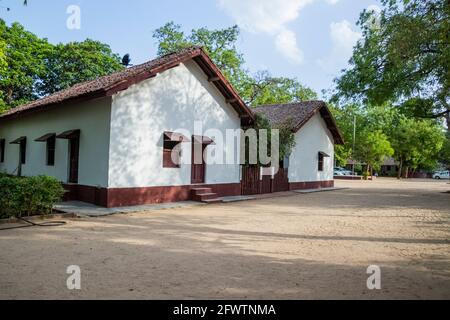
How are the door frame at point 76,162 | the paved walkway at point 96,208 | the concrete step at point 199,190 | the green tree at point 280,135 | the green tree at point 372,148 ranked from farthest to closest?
the green tree at point 372,148, the green tree at point 280,135, the concrete step at point 199,190, the door frame at point 76,162, the paved walkway at point 96,208

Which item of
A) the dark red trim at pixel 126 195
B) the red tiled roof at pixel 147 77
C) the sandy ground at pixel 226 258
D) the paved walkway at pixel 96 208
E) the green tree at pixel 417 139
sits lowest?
the sandy ground at pixel 226 258

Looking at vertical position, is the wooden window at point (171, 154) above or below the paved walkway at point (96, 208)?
above

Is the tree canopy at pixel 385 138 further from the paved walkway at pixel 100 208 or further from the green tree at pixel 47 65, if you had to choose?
the paved walkway at pixel 100 208

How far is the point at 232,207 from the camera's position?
12484 mm

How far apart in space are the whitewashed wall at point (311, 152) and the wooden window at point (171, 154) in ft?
29.0

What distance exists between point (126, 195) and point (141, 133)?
7.43 ft

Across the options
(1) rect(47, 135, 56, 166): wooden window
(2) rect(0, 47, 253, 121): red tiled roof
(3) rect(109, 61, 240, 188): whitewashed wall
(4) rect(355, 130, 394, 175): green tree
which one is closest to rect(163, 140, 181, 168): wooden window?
(3) rect(109, 61, 240, 188): whitewashed wall

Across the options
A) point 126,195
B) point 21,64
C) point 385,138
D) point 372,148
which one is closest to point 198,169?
point 126,195

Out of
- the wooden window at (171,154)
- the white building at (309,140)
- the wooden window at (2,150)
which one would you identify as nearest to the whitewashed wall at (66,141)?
the wooden window at (2,150)

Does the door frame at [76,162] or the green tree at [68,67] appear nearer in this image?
the door frame at [76,162]

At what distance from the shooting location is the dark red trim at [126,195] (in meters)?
11.0

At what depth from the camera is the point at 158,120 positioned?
12.3 m

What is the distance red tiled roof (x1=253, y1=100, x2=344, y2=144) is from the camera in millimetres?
19625

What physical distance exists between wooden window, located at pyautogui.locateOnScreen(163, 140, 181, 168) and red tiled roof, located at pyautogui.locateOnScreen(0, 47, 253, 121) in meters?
2.72
